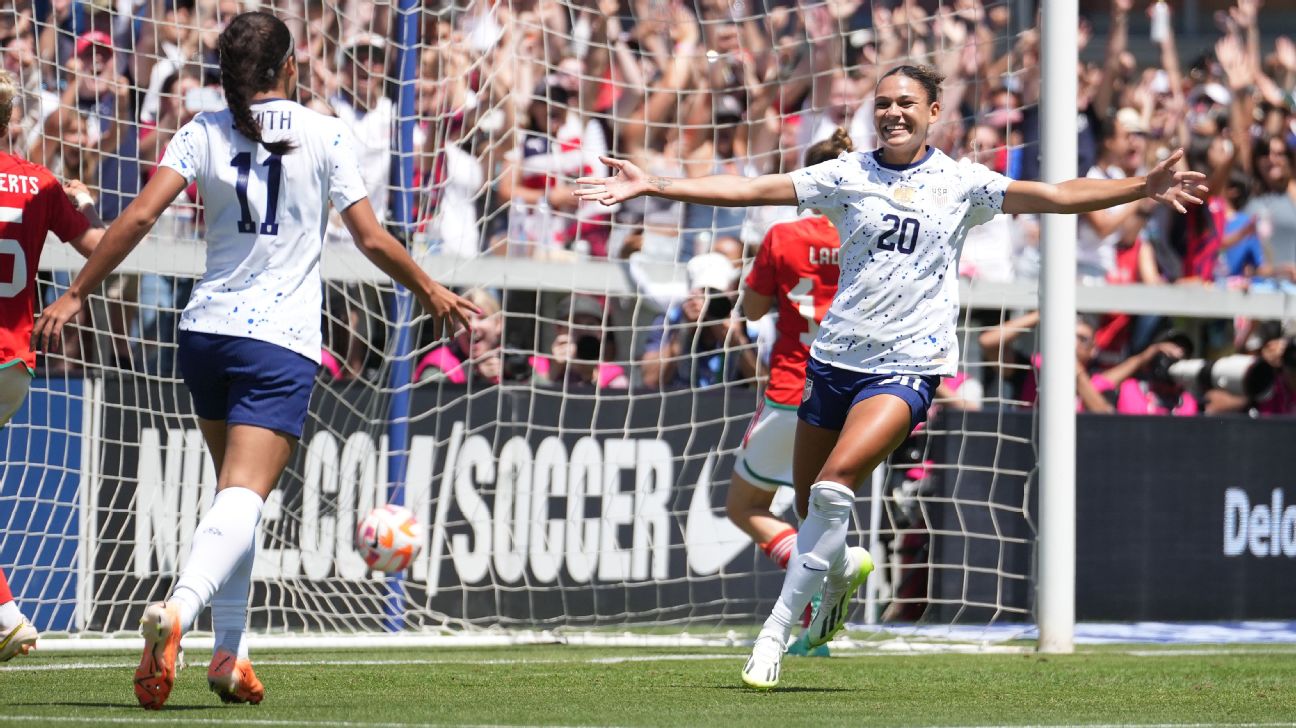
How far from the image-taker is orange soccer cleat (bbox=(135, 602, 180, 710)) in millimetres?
4742

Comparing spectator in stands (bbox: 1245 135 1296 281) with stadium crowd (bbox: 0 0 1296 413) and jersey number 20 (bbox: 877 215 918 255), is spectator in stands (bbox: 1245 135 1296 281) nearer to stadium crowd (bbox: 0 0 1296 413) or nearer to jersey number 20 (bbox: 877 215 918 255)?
stadium crowd (bbox: 0 0 1296 413)

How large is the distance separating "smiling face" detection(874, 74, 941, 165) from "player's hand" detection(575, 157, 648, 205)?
2.89 feet

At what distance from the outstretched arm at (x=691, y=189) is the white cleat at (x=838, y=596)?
4.54 ft

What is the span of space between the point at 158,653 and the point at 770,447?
12.7 ft

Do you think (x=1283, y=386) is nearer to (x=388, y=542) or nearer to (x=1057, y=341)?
(x=1057, y=341)

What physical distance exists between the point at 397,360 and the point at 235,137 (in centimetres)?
407

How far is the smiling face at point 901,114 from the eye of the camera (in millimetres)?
6191

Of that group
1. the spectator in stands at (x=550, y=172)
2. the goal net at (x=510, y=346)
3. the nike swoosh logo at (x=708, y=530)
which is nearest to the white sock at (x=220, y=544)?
the goal net at (x=510, y=346)

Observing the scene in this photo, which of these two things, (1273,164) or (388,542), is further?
(1273,164)

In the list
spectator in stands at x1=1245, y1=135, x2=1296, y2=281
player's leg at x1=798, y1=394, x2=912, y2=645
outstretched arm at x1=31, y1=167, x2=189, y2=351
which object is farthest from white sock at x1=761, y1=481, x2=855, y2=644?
spectator in stands at x1=1245, y1=135, x2=1296, y2=281

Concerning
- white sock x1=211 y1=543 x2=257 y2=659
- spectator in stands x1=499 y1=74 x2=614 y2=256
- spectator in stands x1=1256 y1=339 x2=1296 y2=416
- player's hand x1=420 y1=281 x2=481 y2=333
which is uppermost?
spectator in stands x1=499 y1=74 x2=614 y2=256

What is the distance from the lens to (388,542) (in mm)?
7996

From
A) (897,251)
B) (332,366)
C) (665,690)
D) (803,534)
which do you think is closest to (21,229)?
(665,690)

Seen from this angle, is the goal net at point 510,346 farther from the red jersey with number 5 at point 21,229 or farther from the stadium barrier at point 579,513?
the red jersey with number 5 at point 21,229
